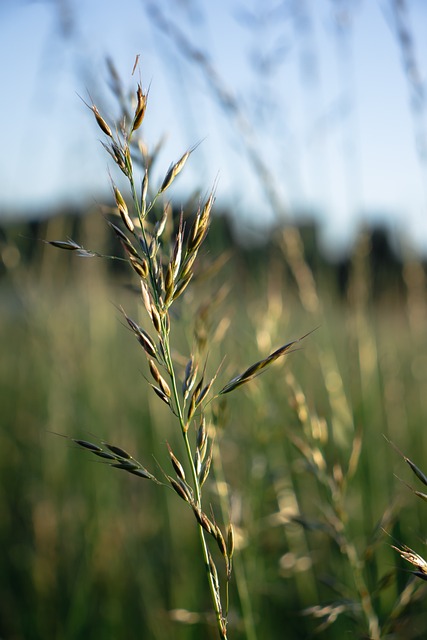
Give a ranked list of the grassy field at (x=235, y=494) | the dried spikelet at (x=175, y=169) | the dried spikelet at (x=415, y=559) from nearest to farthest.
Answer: the dried spikelet at (x=415, y=559)
the dried spikelet at (x=175, y=169)
the grassy field at (x=235, y=494)

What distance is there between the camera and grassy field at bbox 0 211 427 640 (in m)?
1.08

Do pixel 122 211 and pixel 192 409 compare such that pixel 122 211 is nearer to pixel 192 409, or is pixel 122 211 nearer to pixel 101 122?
pixel 101 122

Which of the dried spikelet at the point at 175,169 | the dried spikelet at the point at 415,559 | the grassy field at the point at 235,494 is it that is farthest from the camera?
the grassy field at the point at 235,494

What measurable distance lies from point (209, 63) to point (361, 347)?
82cm

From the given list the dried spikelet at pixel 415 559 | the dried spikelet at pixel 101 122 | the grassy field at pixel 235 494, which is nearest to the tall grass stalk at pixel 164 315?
the dried spikelet at pixel 101 122

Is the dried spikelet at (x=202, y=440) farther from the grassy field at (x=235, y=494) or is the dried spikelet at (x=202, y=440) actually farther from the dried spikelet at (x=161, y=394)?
the grassy field at (x=235, y=494)

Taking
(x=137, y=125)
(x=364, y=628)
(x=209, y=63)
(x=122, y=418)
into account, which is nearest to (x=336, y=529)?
(x=364, y=628)

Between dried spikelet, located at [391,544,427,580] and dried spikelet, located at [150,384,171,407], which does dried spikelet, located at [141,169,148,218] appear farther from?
dried spikelet, located at [391,544,427,580]

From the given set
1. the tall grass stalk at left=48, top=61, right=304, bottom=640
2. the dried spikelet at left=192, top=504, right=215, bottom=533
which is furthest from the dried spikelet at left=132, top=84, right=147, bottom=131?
the dried spikelet at left=192, top=504, right=215, bottom=533

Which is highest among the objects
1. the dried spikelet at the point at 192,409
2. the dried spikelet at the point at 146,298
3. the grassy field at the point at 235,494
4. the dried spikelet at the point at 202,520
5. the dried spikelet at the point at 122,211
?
the dried spikelet at the point at 122,211

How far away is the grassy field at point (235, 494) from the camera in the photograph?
3.53ft

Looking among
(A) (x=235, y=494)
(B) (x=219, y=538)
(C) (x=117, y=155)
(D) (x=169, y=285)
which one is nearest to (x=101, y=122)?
(C) (x=117, y=155)

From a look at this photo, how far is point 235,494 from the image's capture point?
106 centimetres

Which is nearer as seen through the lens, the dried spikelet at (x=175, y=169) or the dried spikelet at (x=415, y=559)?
the dried spikelet at (x=415, y=559)
